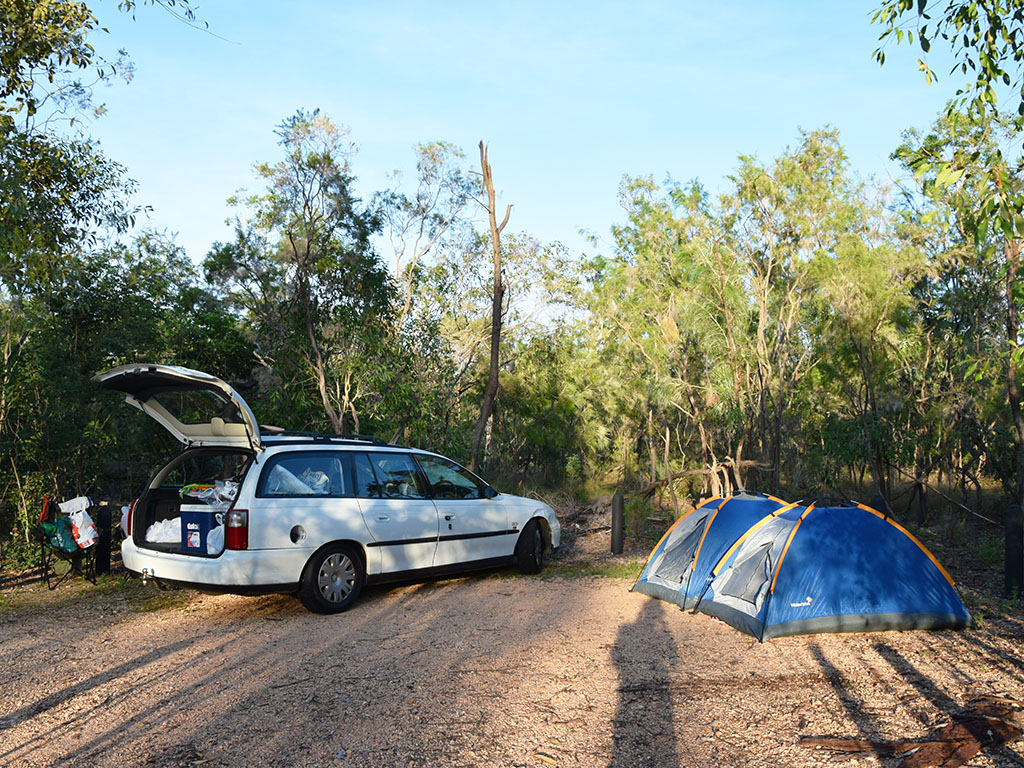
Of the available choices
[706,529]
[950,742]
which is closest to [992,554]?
[706,529]

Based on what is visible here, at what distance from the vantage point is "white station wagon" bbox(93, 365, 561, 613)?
22.4ft

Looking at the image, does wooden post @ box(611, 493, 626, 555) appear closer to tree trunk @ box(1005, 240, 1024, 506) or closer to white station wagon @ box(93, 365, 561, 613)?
white station wagon @ box(93, 365, 561, 613)

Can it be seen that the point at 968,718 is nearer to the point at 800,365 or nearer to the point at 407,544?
the point at 407,544

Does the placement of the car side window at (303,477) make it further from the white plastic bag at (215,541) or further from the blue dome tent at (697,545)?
the blue dome tent at (697,545)

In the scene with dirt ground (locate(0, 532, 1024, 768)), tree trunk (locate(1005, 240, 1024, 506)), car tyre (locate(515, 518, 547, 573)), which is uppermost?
tree trunk (locate(1005, 240, 1024, 506))

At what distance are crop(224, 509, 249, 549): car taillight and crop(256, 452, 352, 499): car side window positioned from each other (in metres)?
0.24

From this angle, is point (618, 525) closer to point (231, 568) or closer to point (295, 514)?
point (295, 514)

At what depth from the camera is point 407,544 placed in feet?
26.1

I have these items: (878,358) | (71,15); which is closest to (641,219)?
(878,358)

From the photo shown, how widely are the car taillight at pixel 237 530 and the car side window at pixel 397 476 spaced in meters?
1.57

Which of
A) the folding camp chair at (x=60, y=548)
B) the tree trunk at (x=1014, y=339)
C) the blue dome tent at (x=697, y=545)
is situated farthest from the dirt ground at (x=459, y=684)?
the tree trunk at (x=1014, y=339)

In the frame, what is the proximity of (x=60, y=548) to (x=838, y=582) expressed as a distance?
7.97 metres

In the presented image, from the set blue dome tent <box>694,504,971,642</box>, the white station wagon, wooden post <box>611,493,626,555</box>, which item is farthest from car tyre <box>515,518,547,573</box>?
blue dome tent <box>694,504,971,642</box>

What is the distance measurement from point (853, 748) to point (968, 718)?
3.13ft
